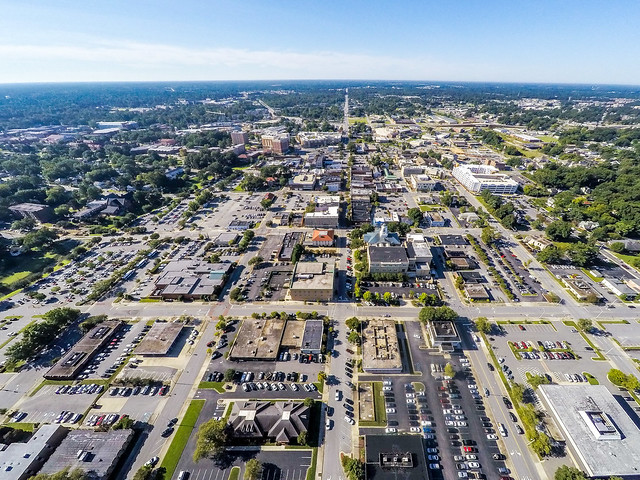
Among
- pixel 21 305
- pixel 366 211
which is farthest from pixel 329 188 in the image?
pixel 21 305

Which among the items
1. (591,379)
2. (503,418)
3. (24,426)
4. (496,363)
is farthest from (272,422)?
(591,379)

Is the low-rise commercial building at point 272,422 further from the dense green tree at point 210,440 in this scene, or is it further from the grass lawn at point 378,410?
the grass lawn at point 378,410

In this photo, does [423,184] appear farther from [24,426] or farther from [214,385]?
[24,426]

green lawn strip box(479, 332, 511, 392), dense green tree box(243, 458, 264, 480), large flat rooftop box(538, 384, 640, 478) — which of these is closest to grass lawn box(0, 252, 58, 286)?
dense green tree box(243, 458, 264, 480)

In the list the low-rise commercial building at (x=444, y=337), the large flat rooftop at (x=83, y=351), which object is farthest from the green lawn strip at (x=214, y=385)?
the low-rise commercial building at (x=444, y=337)

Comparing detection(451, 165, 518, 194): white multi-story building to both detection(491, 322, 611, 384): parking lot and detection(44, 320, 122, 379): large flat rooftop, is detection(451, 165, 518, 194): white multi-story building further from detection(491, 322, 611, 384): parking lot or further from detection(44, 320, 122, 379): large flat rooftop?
detection(44, 320, 122, 379): large flat rooftop
